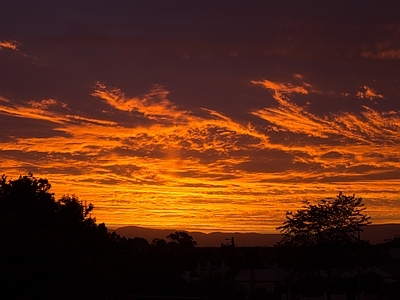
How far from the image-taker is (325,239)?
4281 centimetres

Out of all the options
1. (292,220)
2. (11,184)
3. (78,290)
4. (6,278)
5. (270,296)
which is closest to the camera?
(6,278)

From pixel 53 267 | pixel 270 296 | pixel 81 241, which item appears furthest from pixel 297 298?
pixel 53 267

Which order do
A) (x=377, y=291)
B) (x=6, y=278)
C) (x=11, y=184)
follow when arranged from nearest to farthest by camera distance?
1. (x=6, y=278)
2. (x=11, y=184)
3. (x=377, y=291)

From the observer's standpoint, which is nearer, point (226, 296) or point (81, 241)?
point (81, 241)

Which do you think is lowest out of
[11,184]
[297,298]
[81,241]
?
[297,298]

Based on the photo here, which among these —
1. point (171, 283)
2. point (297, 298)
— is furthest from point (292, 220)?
point (171, 283)

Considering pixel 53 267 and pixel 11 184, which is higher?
pixel 11 184

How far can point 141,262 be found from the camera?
49.3 metres

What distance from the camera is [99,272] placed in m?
23.4

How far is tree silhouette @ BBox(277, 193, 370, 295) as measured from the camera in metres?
42.5

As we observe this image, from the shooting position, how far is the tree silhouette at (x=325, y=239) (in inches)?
1672

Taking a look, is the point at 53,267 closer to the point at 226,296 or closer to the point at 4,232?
the point at 4,232

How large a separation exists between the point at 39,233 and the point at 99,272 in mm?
3074

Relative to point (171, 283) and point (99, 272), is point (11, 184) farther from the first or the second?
point (171, 283)
